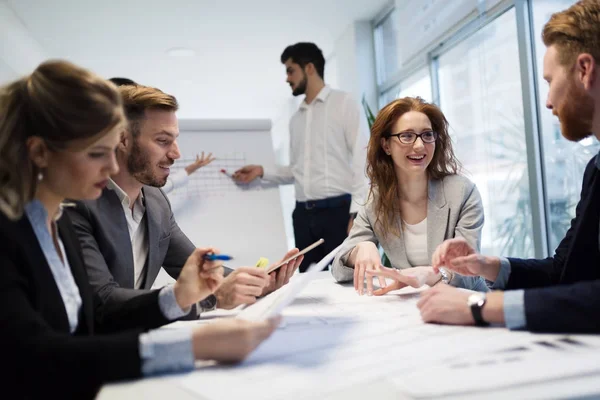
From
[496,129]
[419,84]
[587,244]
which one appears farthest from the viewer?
[419,84]

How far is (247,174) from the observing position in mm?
2912

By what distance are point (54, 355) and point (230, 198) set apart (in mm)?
2192

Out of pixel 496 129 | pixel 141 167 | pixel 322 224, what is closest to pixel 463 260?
pixel 141 167

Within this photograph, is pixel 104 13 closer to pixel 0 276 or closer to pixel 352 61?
pixel 352 61

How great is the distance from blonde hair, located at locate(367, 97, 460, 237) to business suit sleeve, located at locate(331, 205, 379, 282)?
2.8 inches

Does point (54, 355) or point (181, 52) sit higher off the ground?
point (181, 52)

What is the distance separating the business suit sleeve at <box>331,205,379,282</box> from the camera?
1.72m

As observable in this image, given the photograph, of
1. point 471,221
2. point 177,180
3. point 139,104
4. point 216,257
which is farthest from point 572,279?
point 177,180

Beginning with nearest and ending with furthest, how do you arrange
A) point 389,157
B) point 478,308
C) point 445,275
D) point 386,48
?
point 478,308 < point 445,275 < point 389,157 < point 386,48

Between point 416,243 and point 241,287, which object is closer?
point 241,287

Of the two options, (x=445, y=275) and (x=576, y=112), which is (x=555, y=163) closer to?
(x=445, y=275)

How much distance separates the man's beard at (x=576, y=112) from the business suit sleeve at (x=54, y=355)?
3.61 ft

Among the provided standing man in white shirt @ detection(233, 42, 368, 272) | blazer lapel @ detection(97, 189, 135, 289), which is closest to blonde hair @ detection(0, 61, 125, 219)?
blazer lapel @ detection(97, 189, 135, 289)

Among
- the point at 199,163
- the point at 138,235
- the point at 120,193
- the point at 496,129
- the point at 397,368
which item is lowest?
the point at 397,368
